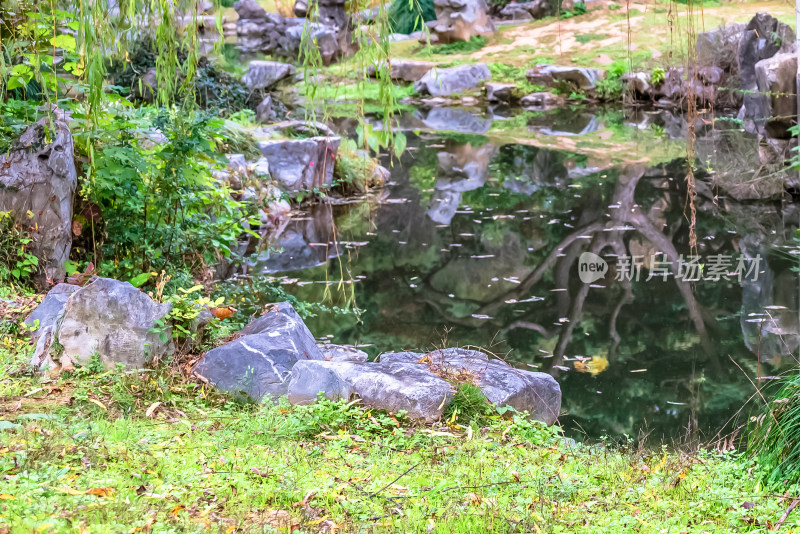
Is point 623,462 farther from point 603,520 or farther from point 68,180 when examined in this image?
point 68,180

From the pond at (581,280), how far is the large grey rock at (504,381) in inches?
14.4

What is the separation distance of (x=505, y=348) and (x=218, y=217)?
271 centimetres

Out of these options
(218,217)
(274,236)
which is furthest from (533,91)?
(218,217)

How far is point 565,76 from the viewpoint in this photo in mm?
24312

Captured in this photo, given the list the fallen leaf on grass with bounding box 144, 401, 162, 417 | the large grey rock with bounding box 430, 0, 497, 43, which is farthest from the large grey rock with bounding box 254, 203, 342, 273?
the large grey rock with bounding box 430, 0, 497, 43

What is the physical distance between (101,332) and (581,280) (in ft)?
17.0

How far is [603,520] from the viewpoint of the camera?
297 cm

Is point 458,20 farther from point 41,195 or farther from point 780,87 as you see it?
point 41,195

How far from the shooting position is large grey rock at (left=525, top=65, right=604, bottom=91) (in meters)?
24.0

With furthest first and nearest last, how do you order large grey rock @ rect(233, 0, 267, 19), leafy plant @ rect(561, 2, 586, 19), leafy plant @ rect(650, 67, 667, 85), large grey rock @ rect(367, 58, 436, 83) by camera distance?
large grey rock @ rect(233, 0, 267, 19), leafy plant @ rect(561, 2, 586, 19), large grey rock @ rect(367, 58, 436, 83), leafy plant @ rect(650, 67, 667, 85)

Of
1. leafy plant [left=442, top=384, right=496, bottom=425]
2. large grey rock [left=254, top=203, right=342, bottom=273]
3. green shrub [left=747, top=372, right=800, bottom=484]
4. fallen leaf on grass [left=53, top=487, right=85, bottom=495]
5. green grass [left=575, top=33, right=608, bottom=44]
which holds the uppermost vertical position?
fallen leaf on grass [left=53, top=487, right=85, bottom=495]

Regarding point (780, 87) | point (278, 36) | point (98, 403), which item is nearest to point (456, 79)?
point (278, 36)

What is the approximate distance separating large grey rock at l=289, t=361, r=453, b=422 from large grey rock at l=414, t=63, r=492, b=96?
68.2 ft

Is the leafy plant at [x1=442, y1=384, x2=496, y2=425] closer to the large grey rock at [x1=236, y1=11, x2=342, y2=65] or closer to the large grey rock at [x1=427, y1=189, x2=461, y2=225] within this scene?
the large grey rock at [x1=427, y1=189, x2=461, y2=225]
